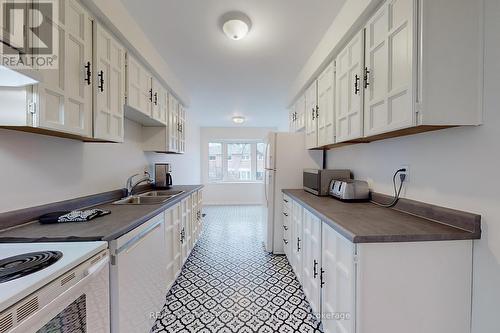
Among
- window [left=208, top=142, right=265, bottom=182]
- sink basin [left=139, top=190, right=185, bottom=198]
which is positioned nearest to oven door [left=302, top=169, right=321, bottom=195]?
sink basin [left=139, top=190, right=185, bottom=198]

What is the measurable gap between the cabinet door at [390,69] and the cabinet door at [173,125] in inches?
101

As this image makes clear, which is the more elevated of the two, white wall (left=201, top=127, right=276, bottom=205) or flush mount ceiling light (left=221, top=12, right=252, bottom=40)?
flush mount ceiling light (left=221, top=12, right=252, bottom=40)

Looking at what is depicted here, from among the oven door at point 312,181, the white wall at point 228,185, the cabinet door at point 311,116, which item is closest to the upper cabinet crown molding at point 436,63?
the oven door at point 312,181

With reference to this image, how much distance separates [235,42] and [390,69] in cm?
155

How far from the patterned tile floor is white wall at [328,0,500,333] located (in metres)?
1.09

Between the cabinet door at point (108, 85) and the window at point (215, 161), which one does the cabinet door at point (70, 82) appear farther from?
the window at point (215, 161)

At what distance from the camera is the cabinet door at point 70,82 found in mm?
1188

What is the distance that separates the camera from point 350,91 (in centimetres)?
178

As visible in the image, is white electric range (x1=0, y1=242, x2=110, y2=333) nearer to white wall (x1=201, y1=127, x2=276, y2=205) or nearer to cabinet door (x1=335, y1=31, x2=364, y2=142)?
cabinet door (x1=335, y1=31, x2=364, y2=142)

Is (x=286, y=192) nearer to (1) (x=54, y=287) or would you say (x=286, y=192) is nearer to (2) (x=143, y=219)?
(2) (x=143, y=219)

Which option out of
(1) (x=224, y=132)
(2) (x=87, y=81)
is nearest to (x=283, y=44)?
(2) (x=87, y=81)

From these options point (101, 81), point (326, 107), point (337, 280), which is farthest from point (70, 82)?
point (326, 107)

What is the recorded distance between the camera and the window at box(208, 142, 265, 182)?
23.0 feet

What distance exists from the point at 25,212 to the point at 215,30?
200cm
